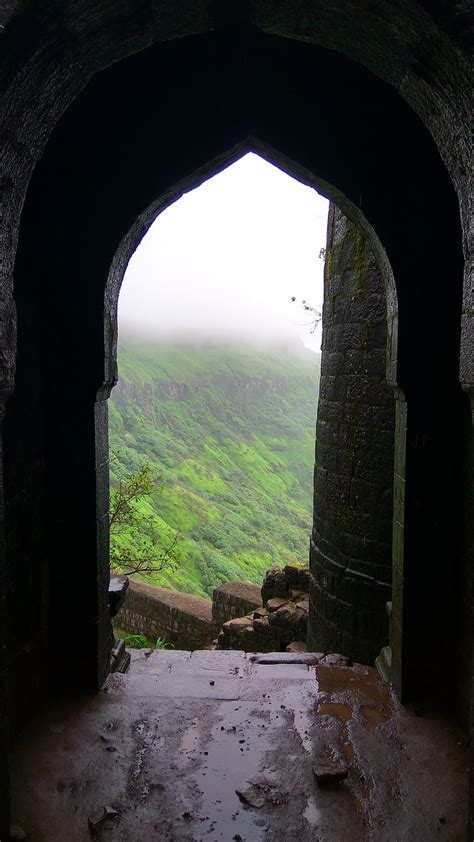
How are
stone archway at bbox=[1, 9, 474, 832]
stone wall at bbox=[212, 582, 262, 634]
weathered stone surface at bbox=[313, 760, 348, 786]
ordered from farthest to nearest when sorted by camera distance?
stone wall at bbox=[212, 582, 262, 634] → stone archway at bbox=[1, 9, 474, 832] → weathered stone surface at bbox=[313, 760, 348, 786]

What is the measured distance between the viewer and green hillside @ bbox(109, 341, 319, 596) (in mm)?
23844

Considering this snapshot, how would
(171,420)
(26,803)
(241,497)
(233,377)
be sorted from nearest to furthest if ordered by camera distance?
(26,803), (241,497), (171,420), (233,377)

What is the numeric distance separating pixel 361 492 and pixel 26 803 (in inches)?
121

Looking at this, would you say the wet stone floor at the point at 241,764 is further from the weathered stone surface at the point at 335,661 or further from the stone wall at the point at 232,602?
the stone wall at the point at 232,602

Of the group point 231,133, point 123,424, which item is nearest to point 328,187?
point 231,133

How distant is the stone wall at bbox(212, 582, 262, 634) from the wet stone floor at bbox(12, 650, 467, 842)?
14.7 ft

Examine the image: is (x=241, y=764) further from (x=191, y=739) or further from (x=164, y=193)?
(x=164, y=193)

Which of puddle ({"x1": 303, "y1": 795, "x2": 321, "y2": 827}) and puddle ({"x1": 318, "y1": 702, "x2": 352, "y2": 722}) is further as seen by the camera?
puddle ({"x1": 318, "y1": 702, "x2": 352, "y2": 722})

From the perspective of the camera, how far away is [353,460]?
443 centimetres

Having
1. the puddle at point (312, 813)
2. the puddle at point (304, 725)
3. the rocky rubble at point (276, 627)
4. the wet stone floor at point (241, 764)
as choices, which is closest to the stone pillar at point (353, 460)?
the rocky rubble at point (276, 627)

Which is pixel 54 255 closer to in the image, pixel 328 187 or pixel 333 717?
pixel 328 187

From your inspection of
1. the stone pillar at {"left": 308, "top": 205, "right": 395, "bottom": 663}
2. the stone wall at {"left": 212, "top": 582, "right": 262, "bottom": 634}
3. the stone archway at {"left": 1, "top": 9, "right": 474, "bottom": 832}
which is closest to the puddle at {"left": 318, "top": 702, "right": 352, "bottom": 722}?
the stone archway at {"left": 1, "top": 9, "right": 474, "bottom": 832}

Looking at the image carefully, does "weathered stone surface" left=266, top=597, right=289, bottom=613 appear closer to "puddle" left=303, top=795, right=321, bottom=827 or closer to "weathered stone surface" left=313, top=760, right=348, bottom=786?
"weathered stone surface" left=313, top=760, right=348, bottom=786

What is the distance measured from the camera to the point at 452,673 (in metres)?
2.75
